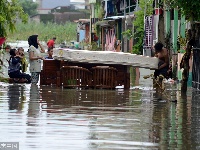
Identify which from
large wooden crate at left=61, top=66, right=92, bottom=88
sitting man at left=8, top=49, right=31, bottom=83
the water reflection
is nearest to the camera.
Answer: the water reflection

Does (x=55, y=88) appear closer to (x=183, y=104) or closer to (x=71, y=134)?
(x=183, y=104)

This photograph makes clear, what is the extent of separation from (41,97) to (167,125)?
6398 millimetres

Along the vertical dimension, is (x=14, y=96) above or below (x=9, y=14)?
below

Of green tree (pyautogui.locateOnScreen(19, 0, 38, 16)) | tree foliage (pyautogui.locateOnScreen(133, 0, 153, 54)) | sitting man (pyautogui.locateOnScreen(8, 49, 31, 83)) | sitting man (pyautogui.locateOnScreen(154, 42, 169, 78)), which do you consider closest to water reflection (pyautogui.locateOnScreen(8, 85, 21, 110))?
sitting man (pyautogui.locateOnScreen(8, 49, 31, 83))

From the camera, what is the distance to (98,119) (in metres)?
15.3

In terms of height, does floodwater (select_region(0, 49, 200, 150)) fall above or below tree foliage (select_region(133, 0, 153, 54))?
below

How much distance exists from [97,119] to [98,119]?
0.06ft

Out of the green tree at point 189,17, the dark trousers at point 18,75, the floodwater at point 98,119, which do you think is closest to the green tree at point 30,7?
the dark trousers at point 18,75

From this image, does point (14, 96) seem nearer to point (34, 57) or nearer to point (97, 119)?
point (34, 57)

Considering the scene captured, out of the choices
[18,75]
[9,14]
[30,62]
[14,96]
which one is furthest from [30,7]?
[14,96]

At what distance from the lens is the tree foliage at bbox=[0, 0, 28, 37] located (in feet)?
83.1

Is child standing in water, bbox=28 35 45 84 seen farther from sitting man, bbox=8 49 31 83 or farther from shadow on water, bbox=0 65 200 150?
shadow on water, bbox=0 65 200 150

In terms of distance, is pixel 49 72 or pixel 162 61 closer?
pixel 162 61

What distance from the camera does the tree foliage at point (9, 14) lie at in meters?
25.3
